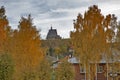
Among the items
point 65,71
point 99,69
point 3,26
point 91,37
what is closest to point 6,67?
point 65,71

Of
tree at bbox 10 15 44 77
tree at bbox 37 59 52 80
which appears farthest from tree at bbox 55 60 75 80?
tree at bbox 10 15 44 77

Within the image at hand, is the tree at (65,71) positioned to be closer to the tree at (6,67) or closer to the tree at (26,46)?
the tree at (6,67)

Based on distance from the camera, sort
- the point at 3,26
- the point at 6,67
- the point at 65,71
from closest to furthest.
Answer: the point at 6,67, the point at 65,71, the point at 3,26

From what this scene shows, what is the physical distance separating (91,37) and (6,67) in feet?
44.6

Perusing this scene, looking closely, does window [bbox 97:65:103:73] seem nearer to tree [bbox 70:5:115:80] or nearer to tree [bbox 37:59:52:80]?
tree [bbox 70:5:115:80]

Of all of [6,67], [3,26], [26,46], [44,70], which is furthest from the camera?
[3,26]

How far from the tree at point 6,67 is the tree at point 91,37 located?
12064 millimetres

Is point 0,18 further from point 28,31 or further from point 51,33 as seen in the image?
point 51,33

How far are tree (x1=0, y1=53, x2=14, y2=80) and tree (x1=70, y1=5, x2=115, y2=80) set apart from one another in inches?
475

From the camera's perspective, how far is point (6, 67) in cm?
2516

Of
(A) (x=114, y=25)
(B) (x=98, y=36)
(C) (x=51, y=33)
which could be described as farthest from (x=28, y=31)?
(C) (x=51, y=33)

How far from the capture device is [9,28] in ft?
123

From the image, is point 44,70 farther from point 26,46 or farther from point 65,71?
point 65,71

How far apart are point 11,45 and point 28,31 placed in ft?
7.81
